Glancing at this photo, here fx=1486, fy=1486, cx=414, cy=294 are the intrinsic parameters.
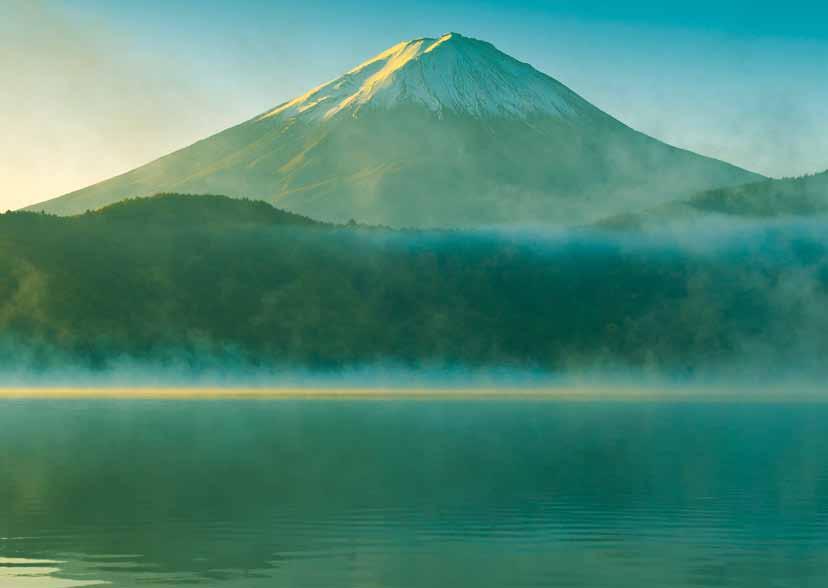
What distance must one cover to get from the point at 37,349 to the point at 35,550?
537 feet

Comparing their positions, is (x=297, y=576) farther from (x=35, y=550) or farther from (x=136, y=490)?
(x=136, y=490)

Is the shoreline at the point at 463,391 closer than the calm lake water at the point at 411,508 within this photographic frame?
No

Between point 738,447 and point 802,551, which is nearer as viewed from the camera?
point 802,551

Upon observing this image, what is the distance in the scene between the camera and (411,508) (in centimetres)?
3941

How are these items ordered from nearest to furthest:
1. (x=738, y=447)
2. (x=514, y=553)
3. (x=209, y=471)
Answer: (x=514, y=553) < (x=209, y=471) < (x=738, y=447)

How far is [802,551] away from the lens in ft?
105

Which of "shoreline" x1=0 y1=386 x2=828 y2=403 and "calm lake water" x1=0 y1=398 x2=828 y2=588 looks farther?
"shoreline" x1=0 y1=386 x2=828 y2=403

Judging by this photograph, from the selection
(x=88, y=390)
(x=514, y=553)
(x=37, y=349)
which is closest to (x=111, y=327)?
(x=37, y=349)

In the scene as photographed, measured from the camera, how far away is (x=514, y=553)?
1251 inches

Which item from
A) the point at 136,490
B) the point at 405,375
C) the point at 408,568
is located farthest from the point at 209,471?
the point at 405,375

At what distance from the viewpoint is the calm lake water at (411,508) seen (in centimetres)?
2956

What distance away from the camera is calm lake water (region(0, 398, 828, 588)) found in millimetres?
29562

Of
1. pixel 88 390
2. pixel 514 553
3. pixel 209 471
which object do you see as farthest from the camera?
pixel 88 390

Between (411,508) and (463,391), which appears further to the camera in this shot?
(463,391)
